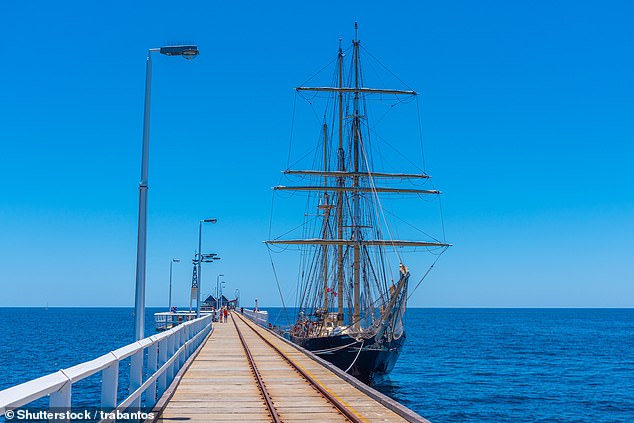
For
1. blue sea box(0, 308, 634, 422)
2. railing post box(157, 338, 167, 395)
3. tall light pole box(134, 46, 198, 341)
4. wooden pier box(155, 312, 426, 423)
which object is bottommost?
blue sea box(0, 308, 634, 422)

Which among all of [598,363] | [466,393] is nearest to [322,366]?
[466,393]

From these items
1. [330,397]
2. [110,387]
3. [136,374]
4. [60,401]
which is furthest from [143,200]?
[60,401]

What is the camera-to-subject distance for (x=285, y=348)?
32750mm

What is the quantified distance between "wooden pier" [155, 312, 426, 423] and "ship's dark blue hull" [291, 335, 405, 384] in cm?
1214

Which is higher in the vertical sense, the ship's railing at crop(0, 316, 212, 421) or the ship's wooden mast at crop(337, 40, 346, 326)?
the ship's wooden mast at crop(337, 40, 346, 326)

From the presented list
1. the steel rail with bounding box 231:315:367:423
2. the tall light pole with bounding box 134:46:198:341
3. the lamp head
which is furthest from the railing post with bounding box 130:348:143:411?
the lamp head

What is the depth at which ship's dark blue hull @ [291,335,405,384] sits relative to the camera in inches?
1455

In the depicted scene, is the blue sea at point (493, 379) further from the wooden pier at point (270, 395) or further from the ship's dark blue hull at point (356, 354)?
the wooden pier at point (270, 395)

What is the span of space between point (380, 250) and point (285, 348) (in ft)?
53.3

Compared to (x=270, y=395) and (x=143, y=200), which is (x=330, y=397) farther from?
(x=143, y=200)

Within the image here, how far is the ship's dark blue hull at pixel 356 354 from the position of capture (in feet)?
121

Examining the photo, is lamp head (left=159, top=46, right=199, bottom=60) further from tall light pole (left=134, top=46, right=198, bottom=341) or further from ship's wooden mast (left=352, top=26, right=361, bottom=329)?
ship's wooden mast (left=352, top=26, right=361, bottom=329)

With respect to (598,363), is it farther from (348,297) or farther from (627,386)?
(348,297)

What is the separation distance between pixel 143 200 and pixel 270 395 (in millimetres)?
5342
